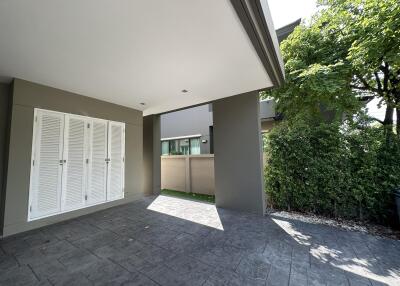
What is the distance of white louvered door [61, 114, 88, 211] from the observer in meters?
3.71

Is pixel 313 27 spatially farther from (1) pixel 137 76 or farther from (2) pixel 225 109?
(1) pixel 137 76

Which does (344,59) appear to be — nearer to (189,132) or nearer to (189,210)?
(189,210)

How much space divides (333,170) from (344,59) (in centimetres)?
239

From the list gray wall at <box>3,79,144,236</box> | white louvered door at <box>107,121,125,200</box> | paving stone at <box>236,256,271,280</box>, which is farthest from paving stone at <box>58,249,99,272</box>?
white louvered door at <box>107,121,125,200</box>

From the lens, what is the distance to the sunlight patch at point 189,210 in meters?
3.50

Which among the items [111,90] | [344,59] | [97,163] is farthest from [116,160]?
[344,59]

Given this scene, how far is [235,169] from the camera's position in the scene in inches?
166

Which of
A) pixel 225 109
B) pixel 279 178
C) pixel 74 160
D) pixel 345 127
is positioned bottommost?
pixel 279 178

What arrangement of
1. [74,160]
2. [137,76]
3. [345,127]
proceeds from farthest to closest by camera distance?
[74,160], [345,127], [137,76]

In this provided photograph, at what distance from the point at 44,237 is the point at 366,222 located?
5565mm

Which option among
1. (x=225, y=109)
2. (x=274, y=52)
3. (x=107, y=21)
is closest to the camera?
(x=107, y=21)

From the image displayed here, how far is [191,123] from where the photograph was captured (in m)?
9.60

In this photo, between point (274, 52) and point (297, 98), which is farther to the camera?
point (297, 98)

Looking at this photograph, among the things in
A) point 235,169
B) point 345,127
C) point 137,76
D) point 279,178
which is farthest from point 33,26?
point 345,127
